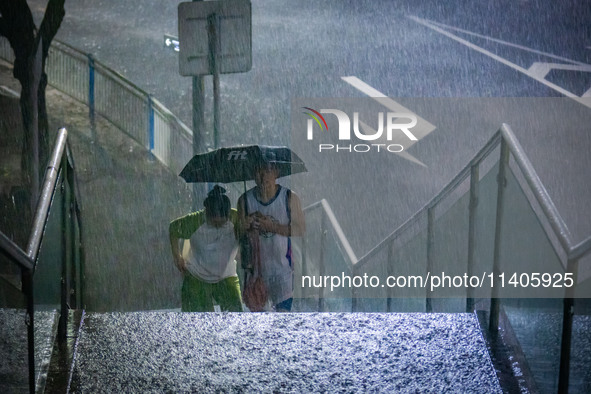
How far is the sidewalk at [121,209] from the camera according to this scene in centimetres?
1529

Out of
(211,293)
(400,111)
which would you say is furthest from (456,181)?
(400,111)

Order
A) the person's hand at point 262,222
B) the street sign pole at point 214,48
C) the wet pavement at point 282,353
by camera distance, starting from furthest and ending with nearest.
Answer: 1. the street sign pole at point 214,48
2. the person's hand at point 262,222
3. the wet pavement at point 282,353

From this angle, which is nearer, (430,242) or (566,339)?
(566,339)

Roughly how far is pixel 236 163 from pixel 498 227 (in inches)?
107

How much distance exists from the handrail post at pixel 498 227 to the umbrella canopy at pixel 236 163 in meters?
2.22

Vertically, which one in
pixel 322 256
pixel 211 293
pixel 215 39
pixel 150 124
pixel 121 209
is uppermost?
pixel 150 124

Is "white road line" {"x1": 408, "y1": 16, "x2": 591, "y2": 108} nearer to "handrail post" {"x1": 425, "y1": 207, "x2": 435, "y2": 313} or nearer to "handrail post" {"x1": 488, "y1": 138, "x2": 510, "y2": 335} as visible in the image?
"handrail post" {"x1": 425, "y1": 207, "x2": 435, "y2": 313}

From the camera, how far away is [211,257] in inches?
235

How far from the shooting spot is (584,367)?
3.47m

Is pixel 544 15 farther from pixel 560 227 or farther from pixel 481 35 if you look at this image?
pixel 560 227

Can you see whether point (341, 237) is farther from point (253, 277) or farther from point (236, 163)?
point (253, 277)

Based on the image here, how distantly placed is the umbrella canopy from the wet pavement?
73.8 inches

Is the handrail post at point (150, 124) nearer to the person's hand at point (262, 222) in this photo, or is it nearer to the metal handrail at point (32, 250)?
the person's hand at point (262, 222)

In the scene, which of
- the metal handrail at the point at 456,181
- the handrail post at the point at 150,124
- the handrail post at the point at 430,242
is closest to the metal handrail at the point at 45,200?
the metal handrail at the point at 456,181
